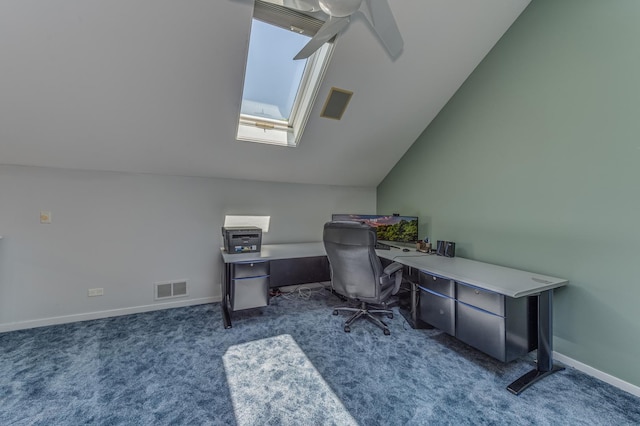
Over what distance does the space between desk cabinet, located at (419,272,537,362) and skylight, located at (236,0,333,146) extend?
2138 mm

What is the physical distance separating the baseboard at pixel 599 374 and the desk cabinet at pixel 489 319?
0.31m

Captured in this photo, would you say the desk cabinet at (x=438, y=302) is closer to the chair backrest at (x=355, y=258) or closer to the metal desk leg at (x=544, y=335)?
the chair backrest at (x=355, y=258)

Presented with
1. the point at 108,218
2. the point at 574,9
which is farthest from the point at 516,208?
the point at 108,218

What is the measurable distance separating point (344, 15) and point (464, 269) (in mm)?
2092

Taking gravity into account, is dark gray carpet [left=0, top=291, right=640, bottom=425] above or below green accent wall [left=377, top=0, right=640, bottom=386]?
below

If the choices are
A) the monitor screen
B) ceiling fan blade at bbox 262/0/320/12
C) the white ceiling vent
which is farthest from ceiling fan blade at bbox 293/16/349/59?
the white ceiling vent

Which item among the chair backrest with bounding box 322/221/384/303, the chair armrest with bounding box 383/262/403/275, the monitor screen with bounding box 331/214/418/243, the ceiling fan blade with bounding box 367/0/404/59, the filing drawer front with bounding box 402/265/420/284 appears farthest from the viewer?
the monitor screen with bounding box 331/214/418/243

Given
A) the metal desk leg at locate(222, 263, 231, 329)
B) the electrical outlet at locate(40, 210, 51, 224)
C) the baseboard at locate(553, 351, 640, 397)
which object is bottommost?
the baseboard at locate(553, 351, 640, 397)

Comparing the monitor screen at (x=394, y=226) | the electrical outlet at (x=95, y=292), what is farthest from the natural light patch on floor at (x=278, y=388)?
the monitor screen at (x=394, y=226)

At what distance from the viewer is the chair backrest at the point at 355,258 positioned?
2381 mm

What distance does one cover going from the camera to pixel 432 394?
1.71 m

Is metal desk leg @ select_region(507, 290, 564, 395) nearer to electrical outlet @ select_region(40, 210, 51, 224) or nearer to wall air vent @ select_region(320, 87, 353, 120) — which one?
wall air vent @ select_region(320, 87, 353, 120)

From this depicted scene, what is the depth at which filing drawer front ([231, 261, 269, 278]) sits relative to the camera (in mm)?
2688

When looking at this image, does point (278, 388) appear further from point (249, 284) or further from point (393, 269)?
point (393, 269)
